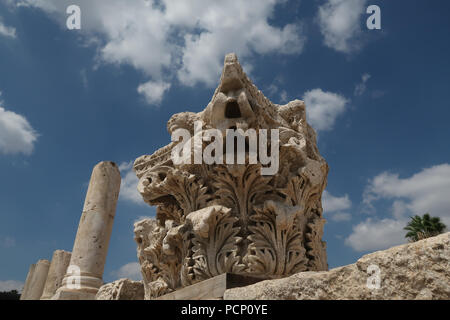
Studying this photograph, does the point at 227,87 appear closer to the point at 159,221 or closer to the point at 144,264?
the point at 159,221

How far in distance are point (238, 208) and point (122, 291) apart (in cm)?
286

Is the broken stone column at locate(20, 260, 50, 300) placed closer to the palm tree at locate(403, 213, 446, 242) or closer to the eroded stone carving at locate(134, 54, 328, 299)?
the eroded stone carving at locate(134, 54, 328, 299)

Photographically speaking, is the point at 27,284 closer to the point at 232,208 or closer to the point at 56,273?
the point at 56,273

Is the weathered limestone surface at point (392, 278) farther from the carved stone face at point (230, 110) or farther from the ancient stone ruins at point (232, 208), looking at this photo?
the carved stone face at point (230, 110)

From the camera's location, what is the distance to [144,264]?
235 inches

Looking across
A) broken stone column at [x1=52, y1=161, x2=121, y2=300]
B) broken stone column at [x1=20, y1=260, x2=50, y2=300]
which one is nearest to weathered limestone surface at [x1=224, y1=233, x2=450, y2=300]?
broken stone column at [x1=52, y1=161, x2=121, y2=300]

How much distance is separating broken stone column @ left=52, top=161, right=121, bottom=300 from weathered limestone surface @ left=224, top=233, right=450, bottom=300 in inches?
271

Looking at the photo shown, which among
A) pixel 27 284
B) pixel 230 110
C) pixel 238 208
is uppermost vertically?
pixel 230 110

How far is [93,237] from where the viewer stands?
869cm

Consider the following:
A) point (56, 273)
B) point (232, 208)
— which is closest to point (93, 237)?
point (232, 208)

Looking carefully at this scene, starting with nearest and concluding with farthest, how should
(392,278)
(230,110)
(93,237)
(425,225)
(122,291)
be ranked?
1. (392,278)
2. (230,110)
3. (122,291)
4. (93,237)
5. (425,225)

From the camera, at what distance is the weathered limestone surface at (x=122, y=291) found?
6.10 m
